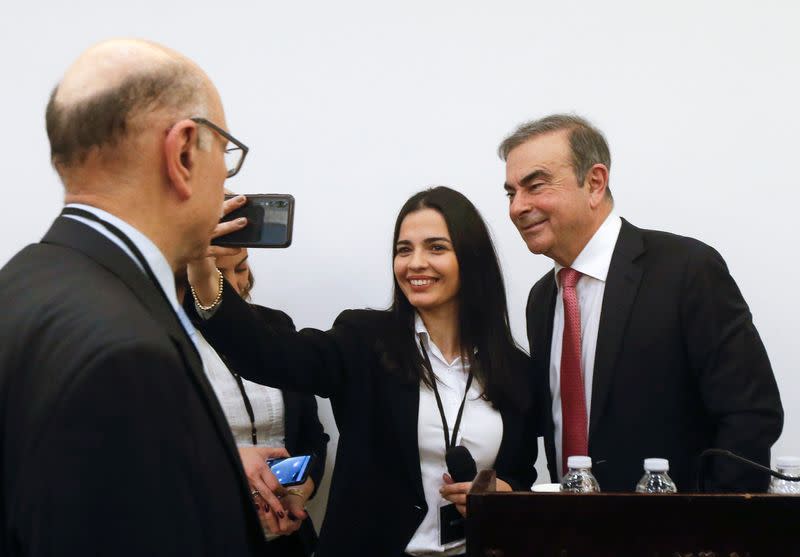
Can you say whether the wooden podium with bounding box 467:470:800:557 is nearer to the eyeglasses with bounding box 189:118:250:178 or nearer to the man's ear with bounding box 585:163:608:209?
the eyeglasses with bounding box 189:118:250:178

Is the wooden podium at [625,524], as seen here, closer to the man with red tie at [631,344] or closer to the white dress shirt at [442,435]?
the man with red tie at [631,344]

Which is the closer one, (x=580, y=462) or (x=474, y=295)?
(x=580, y=462)

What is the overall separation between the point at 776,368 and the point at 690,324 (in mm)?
808

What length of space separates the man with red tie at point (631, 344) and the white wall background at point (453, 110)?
50 centimetres

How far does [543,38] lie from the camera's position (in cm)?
271

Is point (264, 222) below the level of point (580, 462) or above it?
above

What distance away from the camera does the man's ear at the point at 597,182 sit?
2197mm

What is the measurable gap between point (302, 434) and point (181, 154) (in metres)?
1.63

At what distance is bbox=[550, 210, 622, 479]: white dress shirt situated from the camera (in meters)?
2.07

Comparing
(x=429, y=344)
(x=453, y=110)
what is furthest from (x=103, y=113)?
(x=453, y=110)

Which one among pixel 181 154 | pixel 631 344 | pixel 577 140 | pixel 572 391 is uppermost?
pixel 577 140

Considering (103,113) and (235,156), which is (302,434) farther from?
(103,113)

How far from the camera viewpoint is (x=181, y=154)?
1004mm

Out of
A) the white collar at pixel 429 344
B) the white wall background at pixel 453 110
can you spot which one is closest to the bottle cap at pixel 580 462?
the white collar at pixel 429 344
